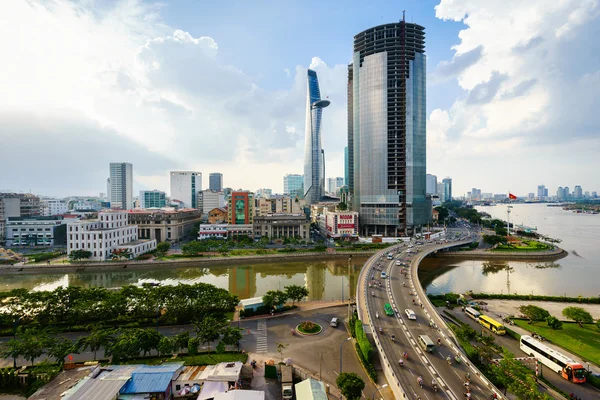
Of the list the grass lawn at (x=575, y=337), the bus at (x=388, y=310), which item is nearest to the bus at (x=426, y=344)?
the bus at (x=388, y=310)

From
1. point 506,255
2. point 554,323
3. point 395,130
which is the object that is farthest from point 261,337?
point 395,130

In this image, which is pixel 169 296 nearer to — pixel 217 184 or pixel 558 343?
pixel 558 343

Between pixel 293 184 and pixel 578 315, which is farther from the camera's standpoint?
pixel 293 184

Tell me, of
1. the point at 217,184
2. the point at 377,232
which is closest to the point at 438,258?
the point at 377,232

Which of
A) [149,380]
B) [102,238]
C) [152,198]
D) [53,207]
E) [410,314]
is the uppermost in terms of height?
[152,198]

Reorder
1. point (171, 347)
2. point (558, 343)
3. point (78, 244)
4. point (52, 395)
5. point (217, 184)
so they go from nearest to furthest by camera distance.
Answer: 1. point (52, 395)
2. point (171, 347)
3. point (558, 343)
4. point (78, 244)
5. point (217, 184)

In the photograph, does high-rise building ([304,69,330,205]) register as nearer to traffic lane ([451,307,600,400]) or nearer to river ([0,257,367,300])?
river ([0,257,367,300])

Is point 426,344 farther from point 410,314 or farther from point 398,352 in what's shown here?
point 410,314

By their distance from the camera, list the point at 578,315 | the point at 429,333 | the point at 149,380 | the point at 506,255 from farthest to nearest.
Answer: the point at 506,255
the point at 578,315
the point at 429,333
the point at 149,380
